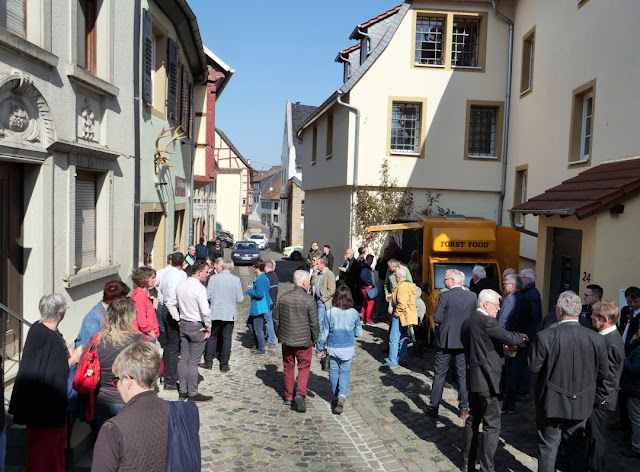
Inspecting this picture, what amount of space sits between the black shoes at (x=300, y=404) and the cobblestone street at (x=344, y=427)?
73mm

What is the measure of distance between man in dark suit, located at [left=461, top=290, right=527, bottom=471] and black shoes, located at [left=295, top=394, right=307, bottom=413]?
2347 millimetres

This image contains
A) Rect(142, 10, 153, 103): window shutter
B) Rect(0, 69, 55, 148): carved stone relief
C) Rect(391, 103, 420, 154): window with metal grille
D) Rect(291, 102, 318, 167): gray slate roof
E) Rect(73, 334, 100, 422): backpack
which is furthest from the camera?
Rect(291, 102, 318, 167): gray slate roof

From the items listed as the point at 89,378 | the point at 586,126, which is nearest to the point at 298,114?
the point at 586,126

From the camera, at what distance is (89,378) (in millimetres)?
4473

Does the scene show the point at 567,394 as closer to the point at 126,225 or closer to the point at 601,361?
the point at 601,361

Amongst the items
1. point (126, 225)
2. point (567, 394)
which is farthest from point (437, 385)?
point (126, 225)

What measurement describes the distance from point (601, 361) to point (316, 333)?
11.6 feet

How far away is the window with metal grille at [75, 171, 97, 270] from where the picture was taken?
7973 millimetres

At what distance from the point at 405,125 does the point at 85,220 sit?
40.3 feet

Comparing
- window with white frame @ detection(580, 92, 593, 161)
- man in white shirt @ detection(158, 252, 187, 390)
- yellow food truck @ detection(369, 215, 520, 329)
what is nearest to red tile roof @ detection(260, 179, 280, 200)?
window with white frame @ detection(580, 92, 593, 161)

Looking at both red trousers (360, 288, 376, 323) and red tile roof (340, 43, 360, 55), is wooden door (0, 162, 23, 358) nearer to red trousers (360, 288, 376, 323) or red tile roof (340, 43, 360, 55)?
red trousers (360, 288, 376, 323)

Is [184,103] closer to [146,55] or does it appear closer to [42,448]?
[146,55]

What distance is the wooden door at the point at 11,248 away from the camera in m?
6.32

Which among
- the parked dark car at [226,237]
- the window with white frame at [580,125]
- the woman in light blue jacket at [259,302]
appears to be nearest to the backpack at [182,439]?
the woman in light blue jacket at [259,302]
